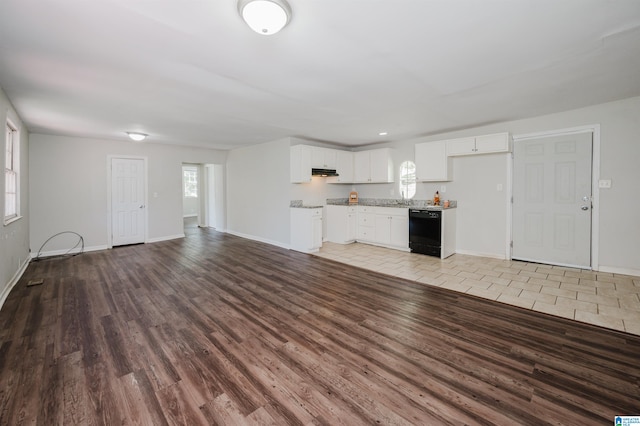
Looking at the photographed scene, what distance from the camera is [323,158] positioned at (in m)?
6.34

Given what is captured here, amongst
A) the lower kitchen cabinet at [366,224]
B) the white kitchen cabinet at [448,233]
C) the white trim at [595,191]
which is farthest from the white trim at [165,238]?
the white trim at [595,191]

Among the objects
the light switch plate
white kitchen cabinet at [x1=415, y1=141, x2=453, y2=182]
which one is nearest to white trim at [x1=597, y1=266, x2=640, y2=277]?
the light switch plate

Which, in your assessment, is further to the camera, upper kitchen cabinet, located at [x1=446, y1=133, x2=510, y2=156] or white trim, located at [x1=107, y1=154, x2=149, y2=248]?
white trim, located at [x1=107, y1=154, x2=149, y2=248]

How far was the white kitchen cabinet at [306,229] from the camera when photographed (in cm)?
576

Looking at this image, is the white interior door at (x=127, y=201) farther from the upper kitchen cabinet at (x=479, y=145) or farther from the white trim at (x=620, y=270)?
the white trim at (x=620, y=270)

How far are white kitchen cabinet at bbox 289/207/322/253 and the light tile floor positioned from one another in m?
0.40

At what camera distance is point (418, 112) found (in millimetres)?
4145

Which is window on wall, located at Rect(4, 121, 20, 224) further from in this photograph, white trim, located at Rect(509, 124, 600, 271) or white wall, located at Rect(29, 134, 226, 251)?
white trim, located at Rect(509, 124, 600, 271)

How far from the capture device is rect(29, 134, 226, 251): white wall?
5.50 metres

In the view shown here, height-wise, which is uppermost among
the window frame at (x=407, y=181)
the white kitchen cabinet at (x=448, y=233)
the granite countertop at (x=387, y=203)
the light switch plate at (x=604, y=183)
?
the window frame at (x=407, y=181)

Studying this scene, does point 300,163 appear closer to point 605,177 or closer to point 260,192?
point 260,192

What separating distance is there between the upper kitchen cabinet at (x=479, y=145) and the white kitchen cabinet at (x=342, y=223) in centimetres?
245

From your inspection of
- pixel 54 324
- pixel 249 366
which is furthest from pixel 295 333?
pixel 54 324

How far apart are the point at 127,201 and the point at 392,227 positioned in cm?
618
